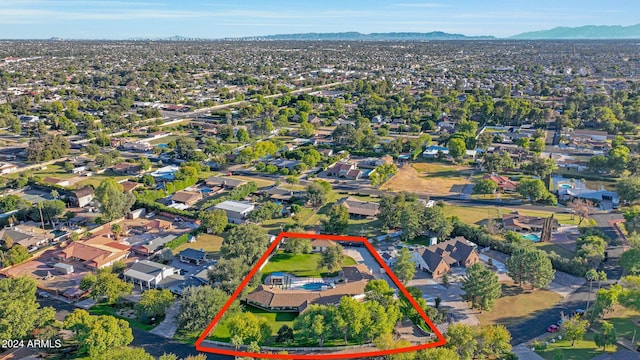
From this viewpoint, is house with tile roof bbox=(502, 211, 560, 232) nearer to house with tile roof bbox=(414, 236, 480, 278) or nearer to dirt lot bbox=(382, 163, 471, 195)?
house with tile roof bbox=(414, 236, 480, 278)

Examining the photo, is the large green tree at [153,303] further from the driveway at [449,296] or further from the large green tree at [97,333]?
the driveway at [449,296]

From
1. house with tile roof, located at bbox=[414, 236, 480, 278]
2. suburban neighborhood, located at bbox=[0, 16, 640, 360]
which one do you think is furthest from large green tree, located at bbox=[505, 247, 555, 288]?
house with tile roof, located at bbox=[414, 236, 480, 278]

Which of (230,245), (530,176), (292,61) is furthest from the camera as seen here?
(292,61)

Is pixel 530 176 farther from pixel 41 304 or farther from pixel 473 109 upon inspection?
pixel 41 304

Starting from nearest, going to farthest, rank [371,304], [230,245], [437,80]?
[371,304] < [230,245] < [437,80]

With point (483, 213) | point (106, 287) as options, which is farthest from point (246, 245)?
point (483, 213)

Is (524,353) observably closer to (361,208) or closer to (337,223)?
(337,223)

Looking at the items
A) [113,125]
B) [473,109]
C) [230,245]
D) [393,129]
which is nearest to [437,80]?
[473,109]

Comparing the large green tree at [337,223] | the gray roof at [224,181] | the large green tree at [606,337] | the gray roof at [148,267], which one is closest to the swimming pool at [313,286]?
the large green tree at [337,223]
